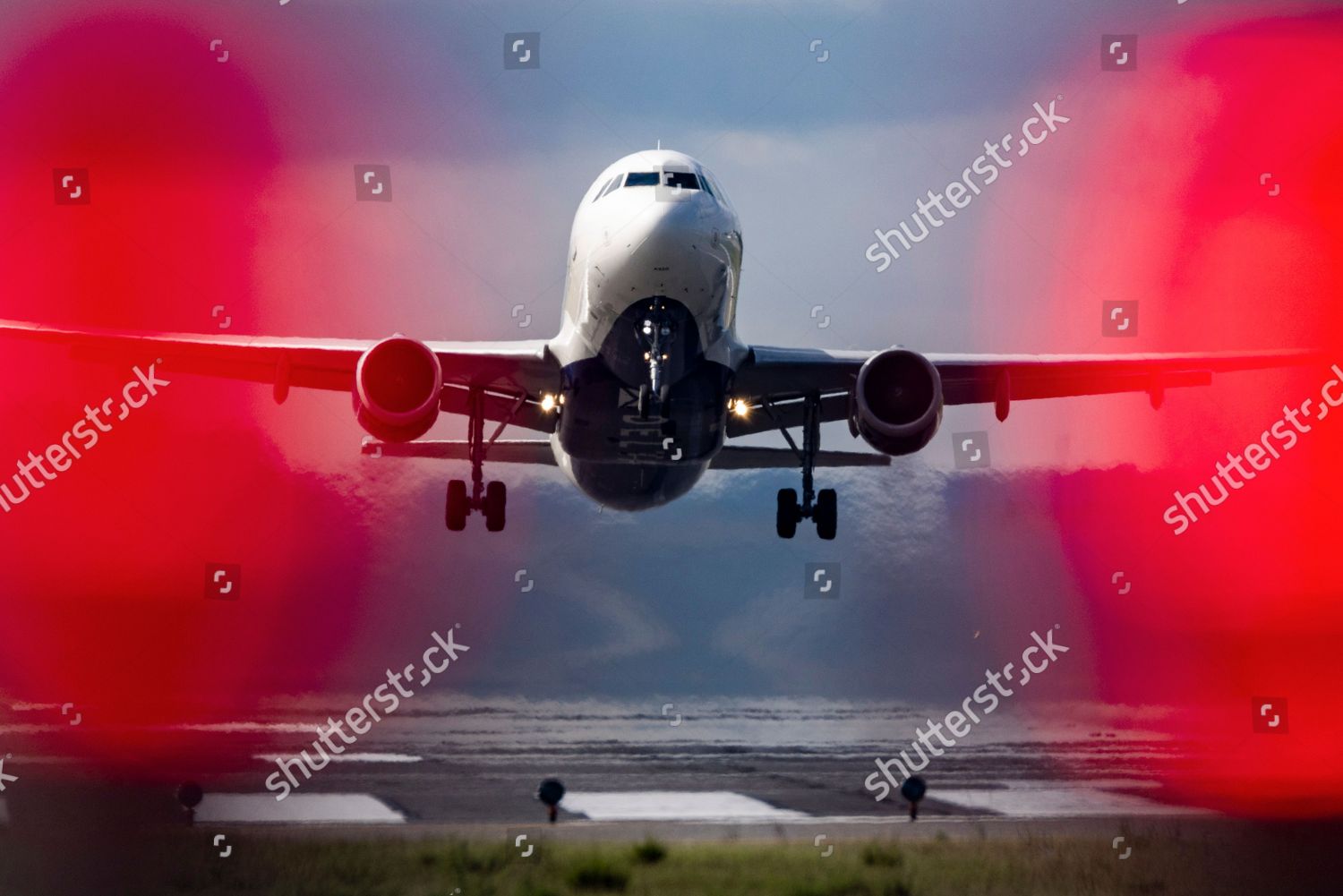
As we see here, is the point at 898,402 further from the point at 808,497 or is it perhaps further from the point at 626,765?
the point at 626,765

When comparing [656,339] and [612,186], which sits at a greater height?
[612,186]

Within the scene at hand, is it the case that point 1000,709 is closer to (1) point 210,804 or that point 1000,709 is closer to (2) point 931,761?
(2) point 931,761

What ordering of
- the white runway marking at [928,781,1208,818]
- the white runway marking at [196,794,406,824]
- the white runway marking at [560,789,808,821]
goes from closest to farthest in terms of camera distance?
the white runway marking at [196,794,406,824] → the white runway marking at [560,789,808,821] → the white runway marking at [928,781,1208,818]

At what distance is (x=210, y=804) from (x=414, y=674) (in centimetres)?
853

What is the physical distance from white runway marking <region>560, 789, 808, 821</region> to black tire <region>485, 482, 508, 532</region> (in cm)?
620

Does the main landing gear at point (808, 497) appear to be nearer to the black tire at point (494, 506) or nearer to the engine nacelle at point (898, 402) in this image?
the engine nacelle at point (898, 402)

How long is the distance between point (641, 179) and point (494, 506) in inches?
353

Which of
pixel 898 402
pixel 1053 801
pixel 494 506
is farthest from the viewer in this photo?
pixel 494 506

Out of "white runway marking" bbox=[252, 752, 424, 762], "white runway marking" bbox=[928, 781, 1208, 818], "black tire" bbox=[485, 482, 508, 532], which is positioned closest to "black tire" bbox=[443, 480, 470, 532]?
"black tire" bbox=[485, 482, 508, 532]

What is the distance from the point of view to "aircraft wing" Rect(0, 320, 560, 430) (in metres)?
32.4

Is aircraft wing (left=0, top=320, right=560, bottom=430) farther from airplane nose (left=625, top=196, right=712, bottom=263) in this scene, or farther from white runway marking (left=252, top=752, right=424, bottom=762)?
white runway marking (left=252, top=752, right=424, bottom=762)

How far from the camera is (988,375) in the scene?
34906mm

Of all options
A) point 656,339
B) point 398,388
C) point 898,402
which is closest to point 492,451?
point 398,388

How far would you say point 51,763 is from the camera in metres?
32.1
